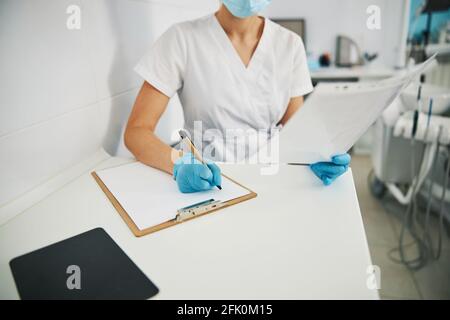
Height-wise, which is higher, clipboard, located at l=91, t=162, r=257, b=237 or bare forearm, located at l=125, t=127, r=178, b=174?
bare forearm, located at l=125, t=127, r=178, b=174

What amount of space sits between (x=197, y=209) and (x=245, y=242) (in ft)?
0.40

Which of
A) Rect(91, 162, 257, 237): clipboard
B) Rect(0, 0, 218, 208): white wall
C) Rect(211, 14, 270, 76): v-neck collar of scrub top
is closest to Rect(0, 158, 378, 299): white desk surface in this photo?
Rect(91, 162, 257, 237): clipboard

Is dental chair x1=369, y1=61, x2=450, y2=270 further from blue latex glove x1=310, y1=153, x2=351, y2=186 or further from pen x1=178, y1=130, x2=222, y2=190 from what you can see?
pen x1=178, y1=130, x2=222, y2=190

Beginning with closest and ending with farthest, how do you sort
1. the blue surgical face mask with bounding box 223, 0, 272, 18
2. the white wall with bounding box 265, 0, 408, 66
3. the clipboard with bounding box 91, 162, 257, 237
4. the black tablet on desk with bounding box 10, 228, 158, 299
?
the black tablet on desk with bounding box 10, 228, 158, 299
the clipboard with bounding box 91, 162, 257, 237
the blue surgical face mask with bounding box 223, 0, 272, 18
the white wall with bounding box 265, 0, 408, 66

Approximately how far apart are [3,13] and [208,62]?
0.53 metres

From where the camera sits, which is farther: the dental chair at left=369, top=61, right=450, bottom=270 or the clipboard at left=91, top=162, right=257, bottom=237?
the dental chair at left=369, top=61, right=450, bottom=270

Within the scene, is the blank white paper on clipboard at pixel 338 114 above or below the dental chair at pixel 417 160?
above

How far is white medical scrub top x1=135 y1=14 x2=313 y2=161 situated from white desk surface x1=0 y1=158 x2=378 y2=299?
1.22 feet

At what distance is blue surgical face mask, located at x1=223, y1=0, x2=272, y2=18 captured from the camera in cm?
87

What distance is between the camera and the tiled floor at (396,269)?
1259 mm

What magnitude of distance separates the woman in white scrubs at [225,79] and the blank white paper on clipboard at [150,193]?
10cm

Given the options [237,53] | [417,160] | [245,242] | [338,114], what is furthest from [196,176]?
[417,160]

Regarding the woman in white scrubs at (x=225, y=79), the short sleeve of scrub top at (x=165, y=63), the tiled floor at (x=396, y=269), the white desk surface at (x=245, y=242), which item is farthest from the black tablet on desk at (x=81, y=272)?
the tiled floor at (x=396, y=269)

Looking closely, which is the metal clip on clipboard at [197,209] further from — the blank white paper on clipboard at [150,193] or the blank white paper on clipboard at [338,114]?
the blank white paper on clipboard at [338,114]
